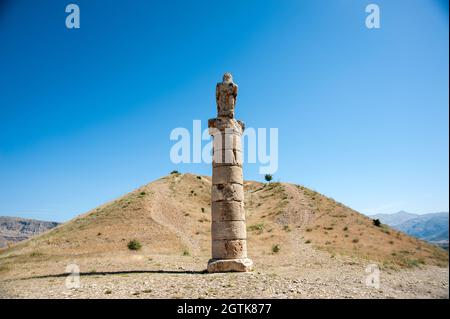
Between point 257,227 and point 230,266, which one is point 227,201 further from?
point 257,227

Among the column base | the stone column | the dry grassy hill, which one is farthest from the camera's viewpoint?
the dry grassy hill

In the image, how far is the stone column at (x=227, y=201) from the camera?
14.2 metres

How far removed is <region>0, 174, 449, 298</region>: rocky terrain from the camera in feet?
34.1

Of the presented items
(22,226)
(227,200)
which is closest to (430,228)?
(227,200)

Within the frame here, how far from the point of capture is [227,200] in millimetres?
14969

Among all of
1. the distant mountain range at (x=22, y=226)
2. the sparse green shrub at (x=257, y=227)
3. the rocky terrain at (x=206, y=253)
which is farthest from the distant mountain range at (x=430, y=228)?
the distant mountain range at (x=22, y=226)

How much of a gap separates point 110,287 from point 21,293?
2.51 metres

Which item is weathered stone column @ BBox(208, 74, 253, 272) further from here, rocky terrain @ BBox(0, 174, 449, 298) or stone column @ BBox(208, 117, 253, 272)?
rocky terrain @ BBox(0, 174, 449, 298)

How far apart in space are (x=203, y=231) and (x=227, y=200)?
63.5 ft

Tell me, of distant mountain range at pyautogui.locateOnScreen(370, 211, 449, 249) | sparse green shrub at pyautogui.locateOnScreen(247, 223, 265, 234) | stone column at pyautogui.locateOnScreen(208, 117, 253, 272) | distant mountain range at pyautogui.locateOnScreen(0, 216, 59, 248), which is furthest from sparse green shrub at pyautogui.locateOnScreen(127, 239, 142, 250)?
distant mountain range at pyautogui.locateOnScreen(0, 216, 59, 248)

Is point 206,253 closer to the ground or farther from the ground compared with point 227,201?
closer to the ground

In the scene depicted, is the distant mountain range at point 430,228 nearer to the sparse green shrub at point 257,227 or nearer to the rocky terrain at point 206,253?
the rocky terrain at point 206,253

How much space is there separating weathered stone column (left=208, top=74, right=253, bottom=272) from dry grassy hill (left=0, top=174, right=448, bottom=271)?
33.8ft
